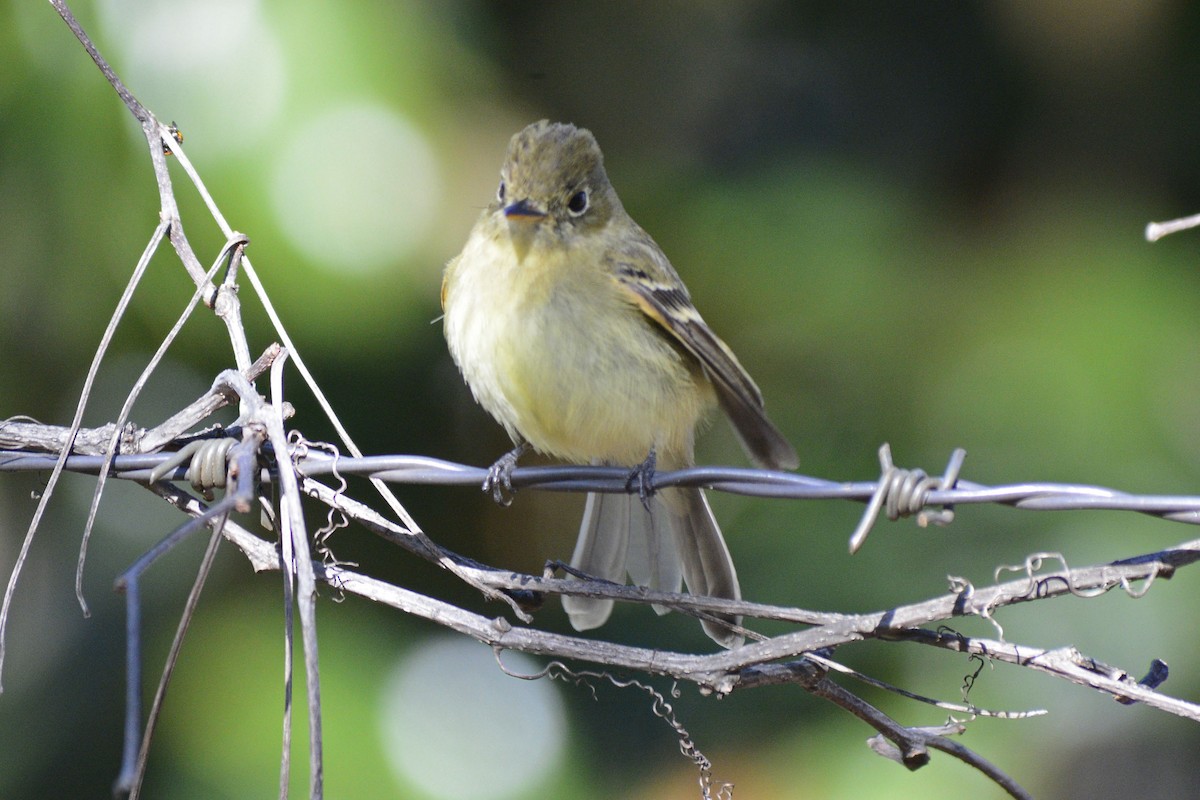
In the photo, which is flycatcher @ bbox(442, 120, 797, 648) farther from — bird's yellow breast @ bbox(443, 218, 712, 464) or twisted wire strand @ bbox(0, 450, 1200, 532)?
twisted wire strand @ bbox(0, 450, 1200, 532)

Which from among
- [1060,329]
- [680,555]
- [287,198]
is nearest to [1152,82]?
[1060,329]

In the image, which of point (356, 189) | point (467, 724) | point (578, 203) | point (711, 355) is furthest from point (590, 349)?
point (467, 724)

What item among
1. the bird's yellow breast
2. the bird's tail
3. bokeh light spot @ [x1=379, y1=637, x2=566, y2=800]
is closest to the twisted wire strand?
the bird's yellow breast

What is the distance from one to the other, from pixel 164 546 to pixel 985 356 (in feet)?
10.5

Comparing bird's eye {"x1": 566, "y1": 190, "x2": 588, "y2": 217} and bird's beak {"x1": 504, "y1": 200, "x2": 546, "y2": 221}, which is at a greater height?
bird's eye {"x1": 566, "y1": 190, "x2": 588, "y2": 217}

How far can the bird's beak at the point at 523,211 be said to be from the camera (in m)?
2.66

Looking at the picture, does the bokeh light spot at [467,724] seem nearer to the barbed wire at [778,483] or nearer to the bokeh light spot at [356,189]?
the bokeh light spot at [356,189]

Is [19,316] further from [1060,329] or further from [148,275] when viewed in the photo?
[1060,329]

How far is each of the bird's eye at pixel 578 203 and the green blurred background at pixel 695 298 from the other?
→ 2.87ft

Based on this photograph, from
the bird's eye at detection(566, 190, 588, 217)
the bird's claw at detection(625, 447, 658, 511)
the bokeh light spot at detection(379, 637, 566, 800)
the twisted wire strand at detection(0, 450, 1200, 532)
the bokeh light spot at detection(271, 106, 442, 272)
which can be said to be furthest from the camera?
the bokeh light spot at detection(271, 106, 442, 272)

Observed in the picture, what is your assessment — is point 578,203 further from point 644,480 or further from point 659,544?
point 644,480

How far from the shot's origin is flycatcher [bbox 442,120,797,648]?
258 centimetres

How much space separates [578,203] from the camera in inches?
111

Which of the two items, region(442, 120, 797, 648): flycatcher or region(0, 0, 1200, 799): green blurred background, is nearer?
region(442, 120, 797, 648): flycatcher
